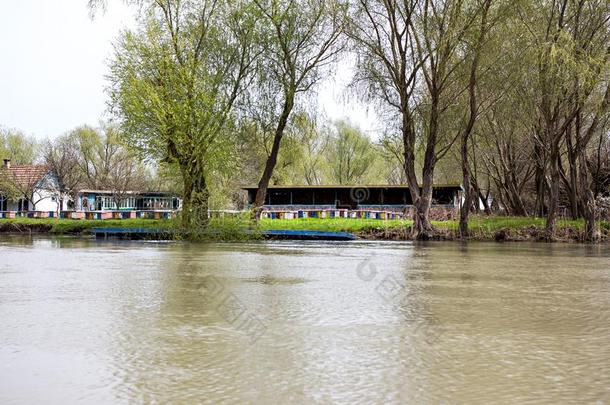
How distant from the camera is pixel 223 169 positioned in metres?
29.2

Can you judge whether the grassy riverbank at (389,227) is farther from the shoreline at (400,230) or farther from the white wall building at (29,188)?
the white wall building at (29,188)

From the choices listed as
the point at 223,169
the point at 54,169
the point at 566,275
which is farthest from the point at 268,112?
the point at 54,169

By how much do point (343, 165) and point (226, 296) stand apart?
202 ft

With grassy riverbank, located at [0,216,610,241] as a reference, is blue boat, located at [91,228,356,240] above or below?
below

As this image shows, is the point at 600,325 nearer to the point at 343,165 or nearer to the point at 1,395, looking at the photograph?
the point at 1,395

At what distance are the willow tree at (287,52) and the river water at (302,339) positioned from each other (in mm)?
18973

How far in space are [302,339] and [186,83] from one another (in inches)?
877

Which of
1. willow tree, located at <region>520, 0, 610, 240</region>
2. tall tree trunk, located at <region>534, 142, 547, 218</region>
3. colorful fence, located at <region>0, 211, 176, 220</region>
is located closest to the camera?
willow tree, located at <region>520, 0, 610, 240</region>

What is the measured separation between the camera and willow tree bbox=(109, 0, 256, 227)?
26.1 metres

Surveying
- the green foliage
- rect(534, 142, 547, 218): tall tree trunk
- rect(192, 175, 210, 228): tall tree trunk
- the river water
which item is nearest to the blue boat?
rect(192, 175, 210, 228): tall tree trunk

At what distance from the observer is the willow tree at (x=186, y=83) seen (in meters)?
26.1

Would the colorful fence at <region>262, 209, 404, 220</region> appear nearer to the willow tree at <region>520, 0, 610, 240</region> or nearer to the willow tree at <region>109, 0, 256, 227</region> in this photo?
the willow tree at <region>109, 0, 256, 227</region>

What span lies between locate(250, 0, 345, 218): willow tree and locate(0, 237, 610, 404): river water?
62.2 ft

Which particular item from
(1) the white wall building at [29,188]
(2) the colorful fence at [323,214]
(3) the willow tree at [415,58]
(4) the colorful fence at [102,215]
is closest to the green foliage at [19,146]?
(1) the white wall building at [29,188]
